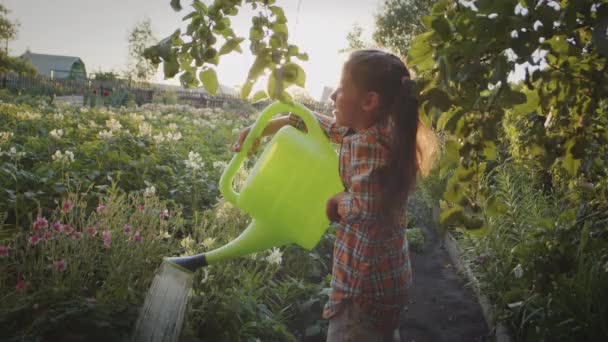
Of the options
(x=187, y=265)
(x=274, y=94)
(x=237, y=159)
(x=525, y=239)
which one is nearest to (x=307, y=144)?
(x=237, y=159)

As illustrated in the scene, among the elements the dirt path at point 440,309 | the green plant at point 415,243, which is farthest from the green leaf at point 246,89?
the green plant at point 415,243

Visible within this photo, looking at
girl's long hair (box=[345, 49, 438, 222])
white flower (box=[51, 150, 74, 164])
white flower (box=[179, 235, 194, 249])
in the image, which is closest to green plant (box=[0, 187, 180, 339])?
white flower (box=[179, 235, 194, 249])

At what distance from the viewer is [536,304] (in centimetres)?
216

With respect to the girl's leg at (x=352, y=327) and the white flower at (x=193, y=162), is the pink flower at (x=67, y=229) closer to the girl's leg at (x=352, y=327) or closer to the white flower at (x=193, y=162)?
the girl's leg at (x=352, y=327)

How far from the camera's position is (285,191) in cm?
146

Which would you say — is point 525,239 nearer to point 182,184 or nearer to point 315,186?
point 315,186

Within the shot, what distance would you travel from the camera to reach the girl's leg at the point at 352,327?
58.9 inches

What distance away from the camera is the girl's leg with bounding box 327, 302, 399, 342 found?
150 cm

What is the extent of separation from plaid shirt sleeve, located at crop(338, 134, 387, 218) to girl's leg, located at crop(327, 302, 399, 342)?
A: 1.13ft

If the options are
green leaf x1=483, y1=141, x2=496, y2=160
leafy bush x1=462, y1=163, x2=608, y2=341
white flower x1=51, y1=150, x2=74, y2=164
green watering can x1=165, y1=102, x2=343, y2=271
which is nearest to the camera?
green leaf x1=483, y1=141, x2=496, y2=160

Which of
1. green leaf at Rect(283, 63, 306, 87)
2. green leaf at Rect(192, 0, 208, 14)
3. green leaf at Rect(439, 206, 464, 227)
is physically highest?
green leaf at Rect(192, 0, 208, 14)

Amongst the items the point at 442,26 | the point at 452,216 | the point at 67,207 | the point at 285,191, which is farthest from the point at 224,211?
the point at 442,26

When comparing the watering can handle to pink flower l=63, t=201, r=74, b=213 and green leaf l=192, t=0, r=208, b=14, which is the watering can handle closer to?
green leaf l=192, t=0, r=208, b=14

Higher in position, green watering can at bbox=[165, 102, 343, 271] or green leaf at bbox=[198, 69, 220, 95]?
green leaf at bbox=[198, 69, 220, 95]
